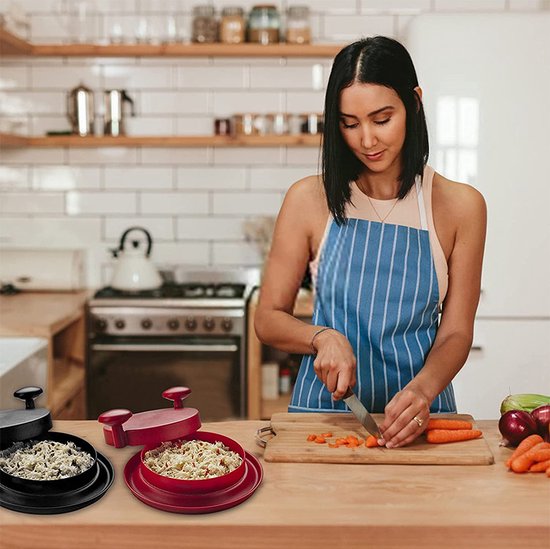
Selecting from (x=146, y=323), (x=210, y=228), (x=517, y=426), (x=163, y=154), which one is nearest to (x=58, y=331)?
(x=146, y=323)

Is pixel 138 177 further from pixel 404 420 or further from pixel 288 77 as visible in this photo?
pixel 404 420

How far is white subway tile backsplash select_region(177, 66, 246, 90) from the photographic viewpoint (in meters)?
4.07

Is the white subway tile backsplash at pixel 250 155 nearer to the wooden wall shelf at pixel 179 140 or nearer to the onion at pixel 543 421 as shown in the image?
the wooden wall shelf at pixel 179 140

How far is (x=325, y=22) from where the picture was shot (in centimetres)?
405

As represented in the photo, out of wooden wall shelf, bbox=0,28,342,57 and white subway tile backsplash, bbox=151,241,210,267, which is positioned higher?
wooden wall shelf, bbox=0,28,342,57

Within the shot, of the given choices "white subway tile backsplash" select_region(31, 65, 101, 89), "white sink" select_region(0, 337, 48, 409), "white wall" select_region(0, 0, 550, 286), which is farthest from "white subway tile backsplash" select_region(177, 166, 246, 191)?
"white sink" select_region(0, 337, 48, 409)

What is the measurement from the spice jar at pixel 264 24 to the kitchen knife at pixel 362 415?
2.68 m

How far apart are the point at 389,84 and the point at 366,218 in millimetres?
368

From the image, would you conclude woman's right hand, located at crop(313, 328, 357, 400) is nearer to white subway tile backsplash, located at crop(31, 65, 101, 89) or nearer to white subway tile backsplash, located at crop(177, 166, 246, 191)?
white subway tile backsplash, located at crop(177, 166, 246, 191)

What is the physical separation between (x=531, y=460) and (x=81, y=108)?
309 cm

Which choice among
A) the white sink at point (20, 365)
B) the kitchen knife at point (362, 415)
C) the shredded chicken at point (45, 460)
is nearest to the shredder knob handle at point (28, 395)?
the shredded chicken at point (45, 460)

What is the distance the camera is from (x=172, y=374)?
360 cm

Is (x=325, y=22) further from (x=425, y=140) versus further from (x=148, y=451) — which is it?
(x=148, y=451)

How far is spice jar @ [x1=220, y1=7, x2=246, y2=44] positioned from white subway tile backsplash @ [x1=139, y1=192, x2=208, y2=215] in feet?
2.58
